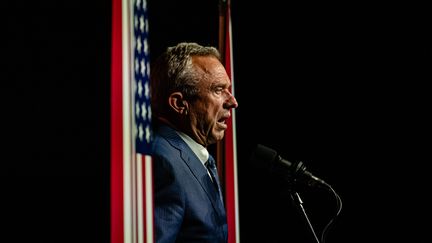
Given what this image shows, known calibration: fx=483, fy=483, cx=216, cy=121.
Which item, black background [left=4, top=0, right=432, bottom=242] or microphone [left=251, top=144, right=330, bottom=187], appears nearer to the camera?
microphone [left=251, top=144, right=330, bottom=187]

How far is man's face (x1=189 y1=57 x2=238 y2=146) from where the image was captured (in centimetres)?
202

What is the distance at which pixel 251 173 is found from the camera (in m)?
3.05

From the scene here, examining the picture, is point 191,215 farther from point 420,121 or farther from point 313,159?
point 420,121

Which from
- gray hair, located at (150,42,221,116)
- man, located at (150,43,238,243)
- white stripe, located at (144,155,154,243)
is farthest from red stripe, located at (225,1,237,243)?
white stripe, located at (144,155,154,243)

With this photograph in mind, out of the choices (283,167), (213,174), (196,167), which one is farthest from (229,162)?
(283,167)

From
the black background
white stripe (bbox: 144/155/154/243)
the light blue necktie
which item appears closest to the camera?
white stripe (bbox: 144/155/154/243)

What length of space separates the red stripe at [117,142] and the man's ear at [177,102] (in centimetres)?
88

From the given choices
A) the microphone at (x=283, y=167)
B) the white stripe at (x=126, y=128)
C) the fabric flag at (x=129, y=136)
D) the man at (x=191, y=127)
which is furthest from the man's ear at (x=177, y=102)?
the white stripe at (x=126, y=128)

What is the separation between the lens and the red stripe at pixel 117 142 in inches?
42.3

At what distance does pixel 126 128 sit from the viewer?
1101mm

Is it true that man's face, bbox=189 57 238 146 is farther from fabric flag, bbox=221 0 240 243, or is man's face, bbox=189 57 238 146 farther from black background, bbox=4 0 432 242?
black background, bbox=4 0 432 242

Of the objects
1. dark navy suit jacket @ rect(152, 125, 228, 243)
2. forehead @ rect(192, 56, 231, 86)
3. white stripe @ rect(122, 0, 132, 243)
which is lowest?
dark navy suit jacket @ rect(152, 125, 228, 243)

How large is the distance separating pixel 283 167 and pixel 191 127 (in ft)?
1.50

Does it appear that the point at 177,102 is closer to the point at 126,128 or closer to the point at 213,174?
the point at 213,174
